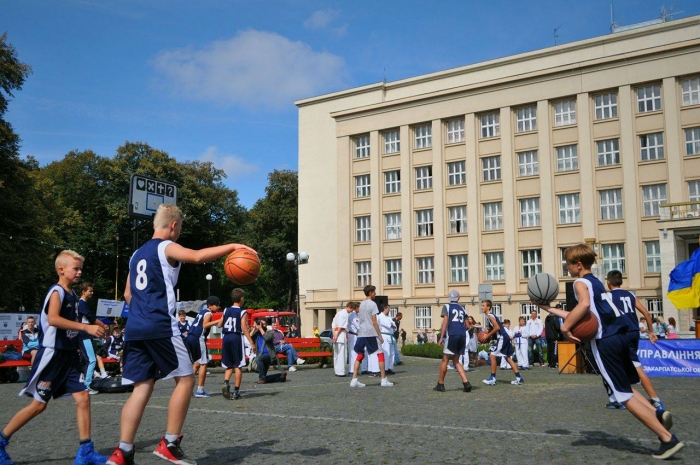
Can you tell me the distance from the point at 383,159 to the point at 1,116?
98.7 feet

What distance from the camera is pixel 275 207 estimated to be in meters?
73.1

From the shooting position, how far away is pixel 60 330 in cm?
696

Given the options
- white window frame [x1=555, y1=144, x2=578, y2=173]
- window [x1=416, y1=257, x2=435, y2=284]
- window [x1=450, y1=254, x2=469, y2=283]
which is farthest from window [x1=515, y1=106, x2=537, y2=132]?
window [x1=416, y1=257, x2=435, y2=284]

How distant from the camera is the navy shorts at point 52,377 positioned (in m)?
6.79

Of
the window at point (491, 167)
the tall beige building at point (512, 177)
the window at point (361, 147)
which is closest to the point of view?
the tall beige building at point (512, 177)

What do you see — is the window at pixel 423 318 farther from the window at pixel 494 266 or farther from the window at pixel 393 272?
the window at pixel 494 266

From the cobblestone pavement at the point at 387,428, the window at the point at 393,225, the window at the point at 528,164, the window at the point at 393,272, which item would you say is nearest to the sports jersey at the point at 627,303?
the cobblestone pavement at the point at 387,428

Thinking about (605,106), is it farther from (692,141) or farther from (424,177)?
(424,177)

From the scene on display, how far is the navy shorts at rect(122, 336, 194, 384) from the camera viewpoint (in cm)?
611

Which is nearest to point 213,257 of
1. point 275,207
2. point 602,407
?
point 602,407

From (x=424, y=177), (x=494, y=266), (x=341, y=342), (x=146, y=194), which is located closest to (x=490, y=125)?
(x=424, y=177)

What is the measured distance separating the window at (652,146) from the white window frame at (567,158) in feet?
14.7

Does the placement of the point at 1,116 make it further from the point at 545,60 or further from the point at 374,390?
the point at 545,60

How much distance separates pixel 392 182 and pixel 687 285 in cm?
3867
